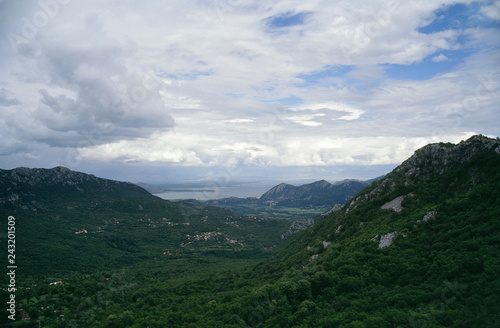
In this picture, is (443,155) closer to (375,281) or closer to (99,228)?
(375,281)

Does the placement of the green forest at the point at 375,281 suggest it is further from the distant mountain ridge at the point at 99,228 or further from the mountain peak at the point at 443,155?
the distant mountain ridge at the point at 99,228

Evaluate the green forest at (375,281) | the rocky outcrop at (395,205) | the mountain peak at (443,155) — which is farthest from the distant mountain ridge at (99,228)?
the mountain peak at (443,155)

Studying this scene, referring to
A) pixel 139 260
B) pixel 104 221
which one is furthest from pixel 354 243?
pixel 104 221

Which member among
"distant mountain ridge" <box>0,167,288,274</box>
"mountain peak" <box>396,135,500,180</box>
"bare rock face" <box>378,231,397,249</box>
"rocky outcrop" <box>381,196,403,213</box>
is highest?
"mountain peak" <box>396,135,500,180</box>

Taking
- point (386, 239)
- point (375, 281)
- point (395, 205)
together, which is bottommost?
point (375, 281)

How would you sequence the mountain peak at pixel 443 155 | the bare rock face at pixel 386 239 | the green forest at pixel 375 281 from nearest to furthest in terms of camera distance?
the green forest at pixel 375 281
the bare rock face at pixel 386 239
the mountain peak at pixel 443 155

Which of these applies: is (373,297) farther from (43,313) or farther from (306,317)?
(43,313)

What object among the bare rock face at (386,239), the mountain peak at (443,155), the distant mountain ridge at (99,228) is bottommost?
the distant mountain ridge at (99,228)

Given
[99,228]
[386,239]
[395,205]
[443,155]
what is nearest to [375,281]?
[386,239]

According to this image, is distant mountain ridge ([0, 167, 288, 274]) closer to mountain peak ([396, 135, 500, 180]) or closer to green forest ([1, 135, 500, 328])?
green forest ([1, 135, 500, 328])

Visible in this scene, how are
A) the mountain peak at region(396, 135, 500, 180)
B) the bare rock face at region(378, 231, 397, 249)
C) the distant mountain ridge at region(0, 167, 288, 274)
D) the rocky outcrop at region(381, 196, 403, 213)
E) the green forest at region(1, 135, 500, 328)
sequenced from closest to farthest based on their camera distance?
the green forest at region(1, 135, 500, 328) < the bare rock face at region(378, 231, 397, 249) < the mountain peak at region(396, 135, 500, 180) < the rocky outcrop at region(381, 196, 403, 213) < the distant mountain ridge at region(0, 167, 288, 274)

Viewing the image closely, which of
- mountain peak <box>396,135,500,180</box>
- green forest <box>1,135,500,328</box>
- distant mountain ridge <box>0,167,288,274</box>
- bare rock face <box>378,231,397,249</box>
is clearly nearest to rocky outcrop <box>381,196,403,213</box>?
green forest <box>1,135,500,328</box>
